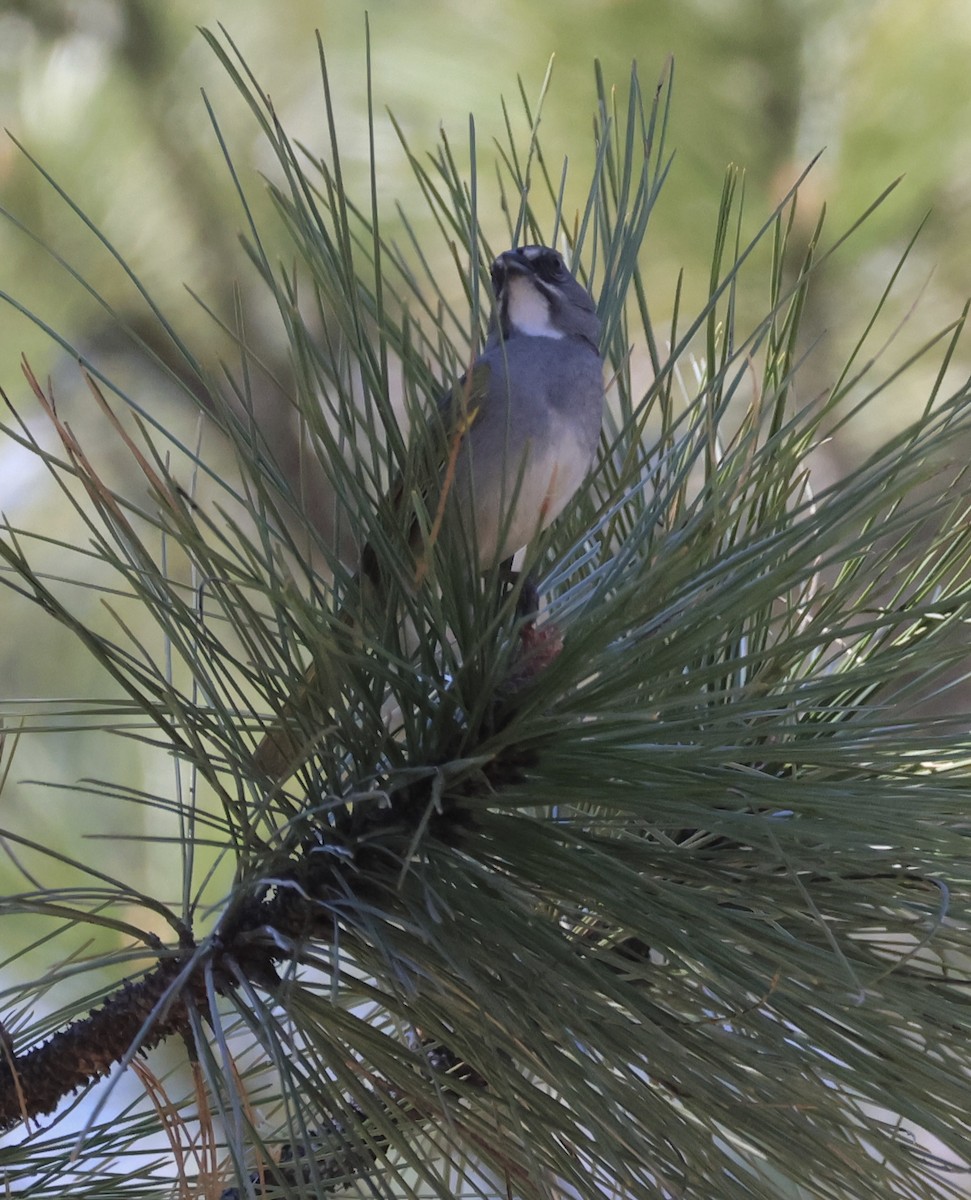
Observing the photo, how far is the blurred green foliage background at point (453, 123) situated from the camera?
4.92 ft

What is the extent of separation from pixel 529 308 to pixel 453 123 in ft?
1.91

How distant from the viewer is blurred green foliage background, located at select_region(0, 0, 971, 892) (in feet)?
4.92

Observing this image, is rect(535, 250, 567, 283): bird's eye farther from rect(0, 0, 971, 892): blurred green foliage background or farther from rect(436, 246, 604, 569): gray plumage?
rect(0, 0, 971, 892): blurred green foliage background

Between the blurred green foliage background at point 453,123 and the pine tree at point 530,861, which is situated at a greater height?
the blurred green foliage background at point 453,123

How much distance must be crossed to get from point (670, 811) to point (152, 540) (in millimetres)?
1483

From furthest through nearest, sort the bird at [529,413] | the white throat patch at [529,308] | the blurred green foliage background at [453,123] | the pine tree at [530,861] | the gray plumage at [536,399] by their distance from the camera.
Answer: the blurred green foliage background at [453,123] → the white throat patch at [529,308] → the gray plumage at [536,399] → the bird at [529,413] → the pine tree at [530,861]

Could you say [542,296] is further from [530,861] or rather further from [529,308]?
[530,861]

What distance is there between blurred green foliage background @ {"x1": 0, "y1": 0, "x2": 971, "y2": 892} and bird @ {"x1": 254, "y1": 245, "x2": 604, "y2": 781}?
370 mm

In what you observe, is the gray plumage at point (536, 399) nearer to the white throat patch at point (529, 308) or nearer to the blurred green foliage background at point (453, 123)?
the white throat patch at point (529, 308)

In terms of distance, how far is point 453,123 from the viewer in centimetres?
163

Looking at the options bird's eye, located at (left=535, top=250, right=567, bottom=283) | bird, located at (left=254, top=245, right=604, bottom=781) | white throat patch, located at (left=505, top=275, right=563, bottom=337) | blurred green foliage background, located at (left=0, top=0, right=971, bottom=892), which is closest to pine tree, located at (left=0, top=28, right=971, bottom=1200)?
bird, located at (left=254, top=245, right=604, bottom=781)

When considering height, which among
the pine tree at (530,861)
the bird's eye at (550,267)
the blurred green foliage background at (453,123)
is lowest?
the pine tree at (530,861)

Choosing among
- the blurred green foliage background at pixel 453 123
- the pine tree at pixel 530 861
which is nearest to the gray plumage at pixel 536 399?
the pine tree at pixel 530 861

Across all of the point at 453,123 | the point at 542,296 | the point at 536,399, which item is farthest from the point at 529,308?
the point at 453,123
